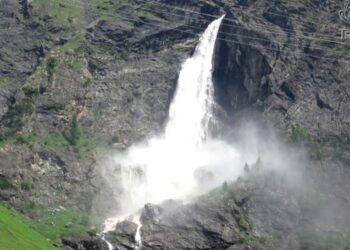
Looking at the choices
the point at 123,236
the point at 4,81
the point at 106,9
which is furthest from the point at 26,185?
the point at 106,9

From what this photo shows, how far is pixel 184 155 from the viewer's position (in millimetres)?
172625

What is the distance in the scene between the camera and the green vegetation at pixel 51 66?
564 ft

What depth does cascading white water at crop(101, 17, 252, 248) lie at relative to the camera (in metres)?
159

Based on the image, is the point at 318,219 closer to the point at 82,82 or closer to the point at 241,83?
the point at 241,83

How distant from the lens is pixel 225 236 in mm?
140250

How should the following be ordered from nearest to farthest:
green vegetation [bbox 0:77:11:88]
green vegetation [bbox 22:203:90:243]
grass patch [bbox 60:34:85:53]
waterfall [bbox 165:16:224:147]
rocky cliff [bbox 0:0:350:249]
→ green vegetation [bbox 22:203:90:243] → rocky cliff [bbox 0:0:350:249] → green vegetation [bbox 0:77:11:88] → waterfall [bbox 165:16:224:147] → grass patch [bbox 60:34:85:53]

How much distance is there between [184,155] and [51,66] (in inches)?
1513

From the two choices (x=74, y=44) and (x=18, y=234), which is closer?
(x=18, y=234)

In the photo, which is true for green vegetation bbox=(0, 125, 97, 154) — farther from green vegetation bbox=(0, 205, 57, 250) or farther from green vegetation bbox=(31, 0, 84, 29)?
green vegetation bbox=(31, 0, 84, 29)

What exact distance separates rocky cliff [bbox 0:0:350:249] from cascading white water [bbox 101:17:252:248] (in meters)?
2.88

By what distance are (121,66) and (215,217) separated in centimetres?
5356

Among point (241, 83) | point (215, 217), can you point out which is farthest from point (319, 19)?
point (215, 217)

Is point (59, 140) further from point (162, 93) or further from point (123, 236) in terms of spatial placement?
point (123, 236)

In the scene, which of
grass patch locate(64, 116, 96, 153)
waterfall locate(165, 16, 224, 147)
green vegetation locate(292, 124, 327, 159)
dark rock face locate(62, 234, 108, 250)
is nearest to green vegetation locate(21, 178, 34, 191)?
grass patch locate(64, 116, 96, 153)
